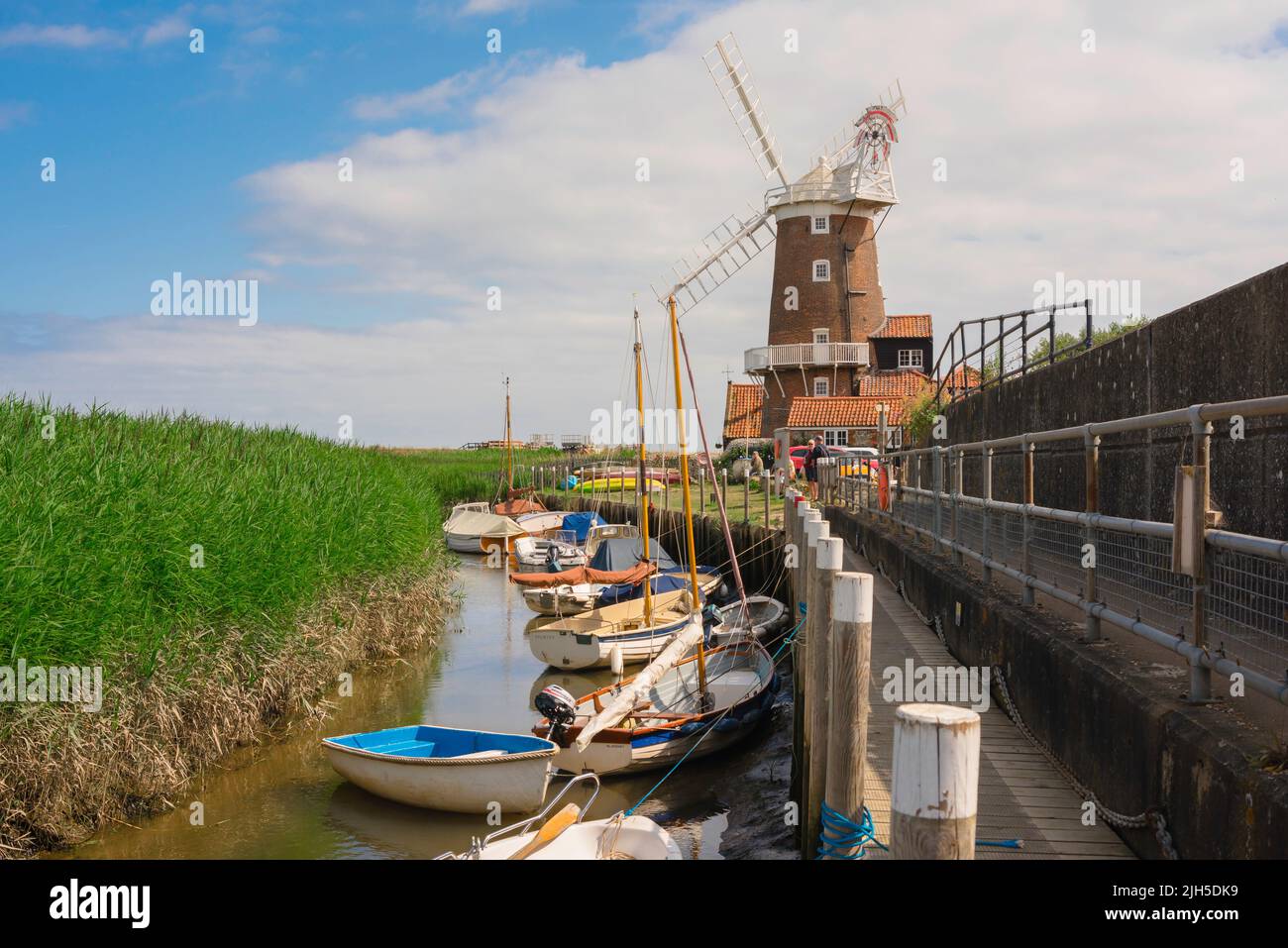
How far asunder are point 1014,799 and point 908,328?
51175 mm

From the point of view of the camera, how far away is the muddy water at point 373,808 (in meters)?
10.7

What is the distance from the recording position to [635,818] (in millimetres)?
8867

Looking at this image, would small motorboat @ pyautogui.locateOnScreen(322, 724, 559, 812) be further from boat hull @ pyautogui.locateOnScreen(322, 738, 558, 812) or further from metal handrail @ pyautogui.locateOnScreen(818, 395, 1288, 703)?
metal handrail @ pyautogui.locateOnScreen(818, 395, 1288, 703)

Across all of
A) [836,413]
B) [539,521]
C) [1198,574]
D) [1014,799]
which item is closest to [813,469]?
[836,413]

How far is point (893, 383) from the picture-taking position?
52.5 meters

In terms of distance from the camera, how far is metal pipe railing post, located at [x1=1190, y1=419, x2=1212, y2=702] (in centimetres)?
466

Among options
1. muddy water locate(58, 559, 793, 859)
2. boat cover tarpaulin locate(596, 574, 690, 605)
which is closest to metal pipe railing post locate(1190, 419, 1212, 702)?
muddy water locate(58, 559, 793, 859)

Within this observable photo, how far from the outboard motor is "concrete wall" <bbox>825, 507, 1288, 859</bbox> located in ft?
17.2

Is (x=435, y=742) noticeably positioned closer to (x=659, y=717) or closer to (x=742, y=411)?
(x=659, y=717)

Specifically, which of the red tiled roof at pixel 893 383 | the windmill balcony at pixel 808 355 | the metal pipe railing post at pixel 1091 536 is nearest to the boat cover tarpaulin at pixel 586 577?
the metal pipe railing post at pixel 1091 536

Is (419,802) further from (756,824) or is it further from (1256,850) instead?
(1256,850)
